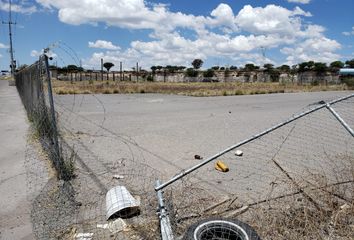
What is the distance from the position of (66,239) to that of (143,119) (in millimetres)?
9530

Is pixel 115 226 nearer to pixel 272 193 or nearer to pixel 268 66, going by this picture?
pixel 272 193

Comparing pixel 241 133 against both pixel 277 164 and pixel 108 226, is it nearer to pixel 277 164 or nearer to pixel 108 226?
pixel 277 164

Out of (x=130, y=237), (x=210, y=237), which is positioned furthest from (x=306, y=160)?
(x=130, y=237)

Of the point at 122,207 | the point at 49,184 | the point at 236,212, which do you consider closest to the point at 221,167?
the point at 236,212

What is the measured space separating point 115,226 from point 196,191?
1512mm

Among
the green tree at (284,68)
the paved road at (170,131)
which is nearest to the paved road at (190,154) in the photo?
the paved road at (170,131)

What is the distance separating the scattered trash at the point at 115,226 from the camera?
13.5ft

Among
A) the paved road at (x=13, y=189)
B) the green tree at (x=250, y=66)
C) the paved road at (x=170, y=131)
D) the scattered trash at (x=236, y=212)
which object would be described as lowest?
the paved road at (x=13, y=189)

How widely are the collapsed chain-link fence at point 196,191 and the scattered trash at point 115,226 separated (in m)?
0.01

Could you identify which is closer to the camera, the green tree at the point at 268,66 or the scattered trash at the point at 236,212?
the scattered trash at the point at 236,212

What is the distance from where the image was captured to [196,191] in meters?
5.25

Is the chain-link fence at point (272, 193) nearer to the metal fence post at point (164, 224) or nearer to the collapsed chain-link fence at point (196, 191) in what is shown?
the collapsed chain-link fence at point (196, 191)

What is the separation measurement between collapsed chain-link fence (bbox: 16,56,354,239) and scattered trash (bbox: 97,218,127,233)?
0.01 m

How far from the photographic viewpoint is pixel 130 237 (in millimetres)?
3939
